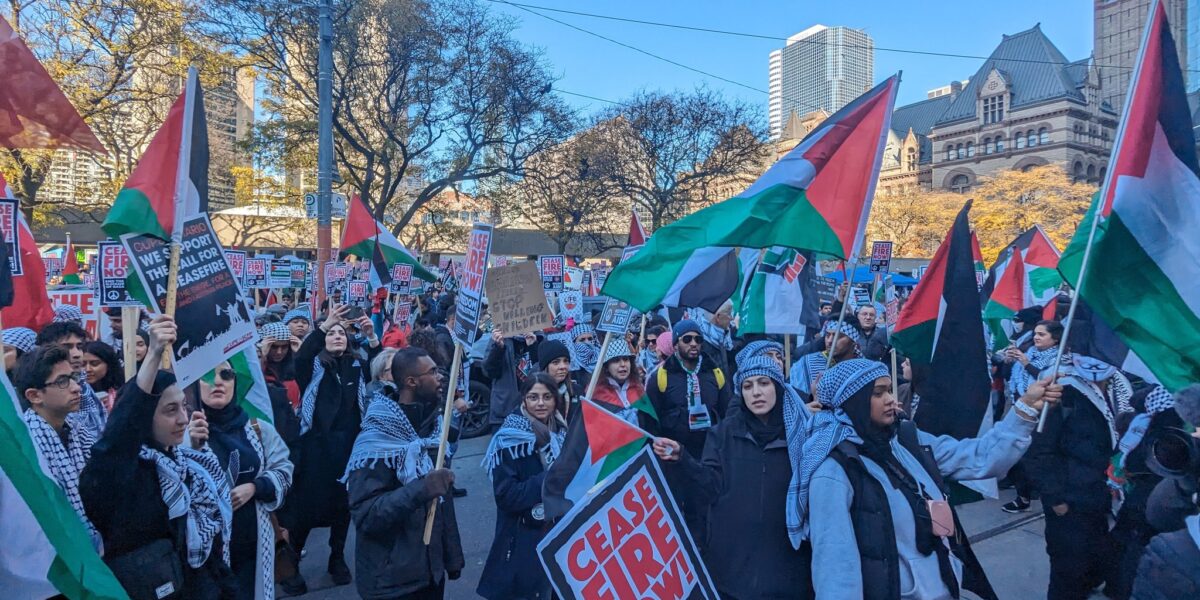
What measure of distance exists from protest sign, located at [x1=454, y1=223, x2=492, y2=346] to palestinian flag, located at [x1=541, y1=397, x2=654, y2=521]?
815 millimetres

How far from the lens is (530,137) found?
76.6 feet

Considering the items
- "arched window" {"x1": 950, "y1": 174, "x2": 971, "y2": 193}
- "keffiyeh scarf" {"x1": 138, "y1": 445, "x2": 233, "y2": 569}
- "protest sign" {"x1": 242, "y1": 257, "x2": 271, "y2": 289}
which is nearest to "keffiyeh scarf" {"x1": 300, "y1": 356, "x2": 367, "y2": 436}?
"keffiyeh scarf" {"x1": 138, "y1": 445, "x2": 233, "y2": 569}

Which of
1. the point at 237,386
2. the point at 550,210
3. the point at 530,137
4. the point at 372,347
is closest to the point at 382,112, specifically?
the point at 530,137

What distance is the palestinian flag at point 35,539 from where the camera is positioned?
212 cm

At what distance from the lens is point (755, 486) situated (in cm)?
315

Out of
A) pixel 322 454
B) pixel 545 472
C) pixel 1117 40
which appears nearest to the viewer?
pixel 545 472

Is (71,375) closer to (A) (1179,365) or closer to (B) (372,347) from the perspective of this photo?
(B) (372,347)

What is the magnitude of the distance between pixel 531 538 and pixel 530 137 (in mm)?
20591

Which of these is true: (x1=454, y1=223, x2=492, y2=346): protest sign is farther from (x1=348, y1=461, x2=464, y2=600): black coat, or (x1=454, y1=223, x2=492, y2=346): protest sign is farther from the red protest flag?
the red protest flag

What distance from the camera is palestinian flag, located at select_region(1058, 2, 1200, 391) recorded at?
2957 mm

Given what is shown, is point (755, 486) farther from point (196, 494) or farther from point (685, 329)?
point (685, 329)

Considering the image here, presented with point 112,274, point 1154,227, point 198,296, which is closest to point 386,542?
point 198,296

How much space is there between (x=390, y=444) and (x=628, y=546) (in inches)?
46.0

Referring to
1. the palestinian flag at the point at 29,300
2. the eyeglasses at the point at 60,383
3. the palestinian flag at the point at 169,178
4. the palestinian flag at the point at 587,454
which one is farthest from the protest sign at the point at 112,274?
the palestinian flag at the point at 587,454
